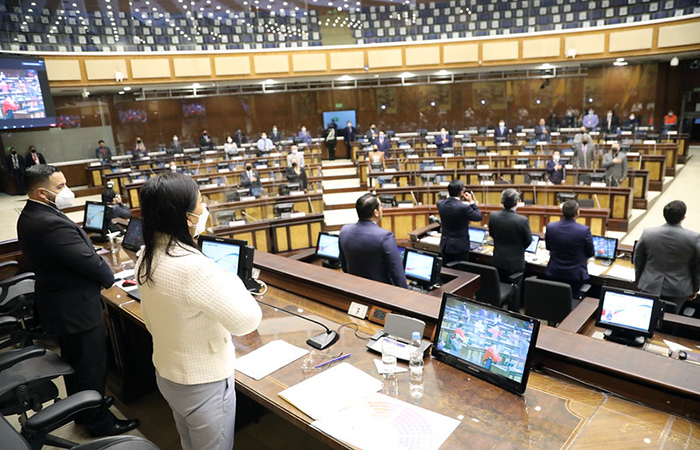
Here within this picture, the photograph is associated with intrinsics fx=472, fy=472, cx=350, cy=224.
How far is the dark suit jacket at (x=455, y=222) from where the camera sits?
506 centimetres

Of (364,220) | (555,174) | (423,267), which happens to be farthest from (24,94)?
(555,174)

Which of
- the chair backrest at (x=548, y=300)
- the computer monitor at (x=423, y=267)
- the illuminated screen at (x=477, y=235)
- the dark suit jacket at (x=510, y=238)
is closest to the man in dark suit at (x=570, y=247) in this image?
the dark suit jacket at (x=510, y=238)

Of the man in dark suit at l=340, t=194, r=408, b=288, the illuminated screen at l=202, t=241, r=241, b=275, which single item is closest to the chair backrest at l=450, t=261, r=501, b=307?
the man in dark suit at l=340, t=194, r=408, b=288

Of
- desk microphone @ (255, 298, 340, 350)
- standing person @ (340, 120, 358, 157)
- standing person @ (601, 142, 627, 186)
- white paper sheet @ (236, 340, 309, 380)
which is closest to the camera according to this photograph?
white paper sheet @ (236, 340, 309, 380)

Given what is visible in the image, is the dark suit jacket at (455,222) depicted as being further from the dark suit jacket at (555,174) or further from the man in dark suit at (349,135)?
the man in dark suit at (349,135)

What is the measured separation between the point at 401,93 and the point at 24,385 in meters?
16.6

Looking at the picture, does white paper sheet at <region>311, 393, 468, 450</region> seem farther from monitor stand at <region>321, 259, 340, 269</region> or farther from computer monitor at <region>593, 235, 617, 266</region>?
computer monitor at <region>593, 235, 617, 266</region>

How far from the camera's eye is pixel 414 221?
26.6ft

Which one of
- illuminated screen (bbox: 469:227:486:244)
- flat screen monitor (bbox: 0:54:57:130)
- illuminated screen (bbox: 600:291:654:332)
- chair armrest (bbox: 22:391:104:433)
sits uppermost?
flat screen monitor (bbox: 0:54:57:130)

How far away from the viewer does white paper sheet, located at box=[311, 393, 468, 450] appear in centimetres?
162

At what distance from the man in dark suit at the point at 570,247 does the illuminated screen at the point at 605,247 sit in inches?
22.4

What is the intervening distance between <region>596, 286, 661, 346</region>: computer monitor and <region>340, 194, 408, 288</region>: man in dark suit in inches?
53.1

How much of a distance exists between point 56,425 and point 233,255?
4.18 ft

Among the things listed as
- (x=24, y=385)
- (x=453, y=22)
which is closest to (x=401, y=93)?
(x=453, y=22)
